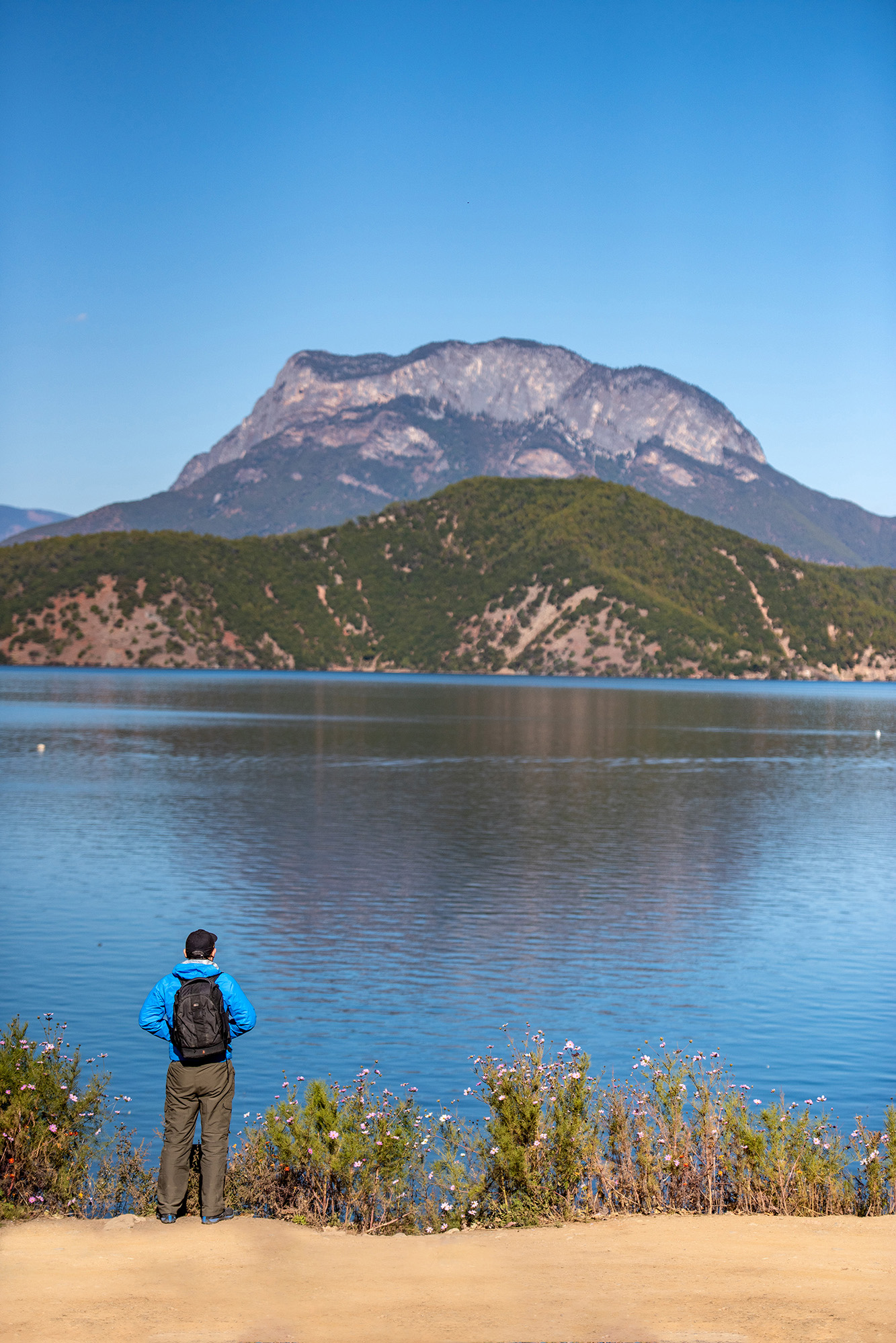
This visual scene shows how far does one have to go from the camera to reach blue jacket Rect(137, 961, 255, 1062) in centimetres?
1201

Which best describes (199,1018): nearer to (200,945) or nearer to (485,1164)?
(200,945)

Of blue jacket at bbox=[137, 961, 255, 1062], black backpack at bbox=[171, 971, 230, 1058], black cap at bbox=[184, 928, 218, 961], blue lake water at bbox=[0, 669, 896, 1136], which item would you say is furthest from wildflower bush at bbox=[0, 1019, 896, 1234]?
blue lake water at bbox=[0, 669, 896, 1136]

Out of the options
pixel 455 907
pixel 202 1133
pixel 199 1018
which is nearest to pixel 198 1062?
pixel 199 1018

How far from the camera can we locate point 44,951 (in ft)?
92.1

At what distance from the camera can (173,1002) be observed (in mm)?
12141

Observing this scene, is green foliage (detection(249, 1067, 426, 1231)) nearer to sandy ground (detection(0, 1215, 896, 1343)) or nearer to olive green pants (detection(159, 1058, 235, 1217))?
sandy ground (detection(0, 1215, 896, 1343))

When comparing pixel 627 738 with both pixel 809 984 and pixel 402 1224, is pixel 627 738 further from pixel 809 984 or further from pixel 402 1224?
pixel 402 1224

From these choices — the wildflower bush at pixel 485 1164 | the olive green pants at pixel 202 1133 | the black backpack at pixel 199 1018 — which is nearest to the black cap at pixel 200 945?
the black backpack at pixel 199 1018

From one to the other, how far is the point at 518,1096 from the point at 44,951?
17.1 m

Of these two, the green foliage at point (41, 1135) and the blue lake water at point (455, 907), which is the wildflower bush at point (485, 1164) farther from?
the blue lake water at point (455, 907)

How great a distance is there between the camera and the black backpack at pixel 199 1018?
12.0 metres

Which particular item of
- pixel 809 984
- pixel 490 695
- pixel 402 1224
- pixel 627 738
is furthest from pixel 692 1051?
pixel 490 695

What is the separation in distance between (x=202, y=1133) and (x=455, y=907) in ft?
68.8

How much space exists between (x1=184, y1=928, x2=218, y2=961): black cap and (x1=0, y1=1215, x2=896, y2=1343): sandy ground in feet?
7.95
